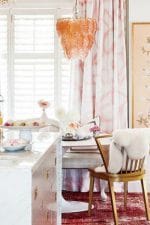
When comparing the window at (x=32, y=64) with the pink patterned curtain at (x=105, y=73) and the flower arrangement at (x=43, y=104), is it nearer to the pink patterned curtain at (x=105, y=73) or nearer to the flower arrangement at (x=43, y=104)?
the pink patterned curtain at (x=105, y=73)

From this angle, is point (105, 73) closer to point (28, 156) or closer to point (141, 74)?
point (141, 74)

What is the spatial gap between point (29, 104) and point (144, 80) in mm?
1571

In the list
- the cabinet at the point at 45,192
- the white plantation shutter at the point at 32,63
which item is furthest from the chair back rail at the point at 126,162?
the white plantation shutter at the point at 32,63

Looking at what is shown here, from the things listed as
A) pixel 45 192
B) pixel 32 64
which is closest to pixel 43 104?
pixel 32 64

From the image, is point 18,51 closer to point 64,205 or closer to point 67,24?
point 67,24

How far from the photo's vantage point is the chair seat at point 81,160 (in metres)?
5.45

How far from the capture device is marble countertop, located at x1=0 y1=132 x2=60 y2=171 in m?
2.36

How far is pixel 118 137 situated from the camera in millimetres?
4453

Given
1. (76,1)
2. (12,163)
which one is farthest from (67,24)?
(12,163)

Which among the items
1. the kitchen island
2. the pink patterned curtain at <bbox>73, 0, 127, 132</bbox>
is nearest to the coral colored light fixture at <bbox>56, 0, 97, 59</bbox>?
the pink patterned curtain at <bbox>73, 0, 127, 132</bbox>

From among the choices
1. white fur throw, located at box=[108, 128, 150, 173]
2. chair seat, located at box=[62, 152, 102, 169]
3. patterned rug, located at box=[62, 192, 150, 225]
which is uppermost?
white fur throw, located at box=[108, 128, 150, 173]

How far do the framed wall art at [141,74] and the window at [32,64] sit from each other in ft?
2.96

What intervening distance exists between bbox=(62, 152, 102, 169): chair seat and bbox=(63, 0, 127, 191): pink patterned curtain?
72 cm

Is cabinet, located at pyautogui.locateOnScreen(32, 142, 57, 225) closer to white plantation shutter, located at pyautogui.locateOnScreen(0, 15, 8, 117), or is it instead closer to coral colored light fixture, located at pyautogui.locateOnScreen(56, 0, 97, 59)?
coral colored light fixture, located at pyautogui.locateOnScreen(56, 0, 97, 59)
